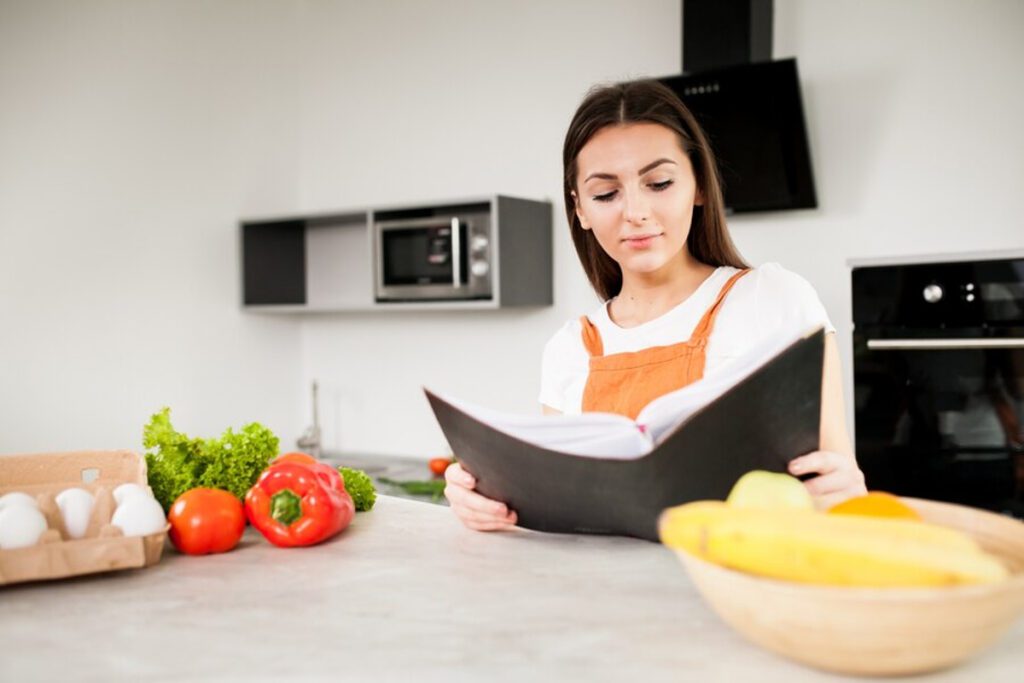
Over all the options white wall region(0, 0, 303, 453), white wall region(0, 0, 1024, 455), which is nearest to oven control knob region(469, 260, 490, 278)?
white wall region(0, 0, 1024, 455)

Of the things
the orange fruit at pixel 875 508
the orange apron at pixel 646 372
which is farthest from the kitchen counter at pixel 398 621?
the orange apron at pixel 646 372

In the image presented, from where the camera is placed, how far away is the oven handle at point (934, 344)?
7.95 ft

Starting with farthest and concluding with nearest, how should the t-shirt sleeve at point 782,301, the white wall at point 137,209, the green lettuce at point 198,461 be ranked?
the white wall at point 137,209
the t-shirt sleeve at point 782,301
the green lettuce at point 198,461

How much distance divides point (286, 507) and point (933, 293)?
1.97 m

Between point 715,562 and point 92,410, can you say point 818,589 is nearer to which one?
point 715,562

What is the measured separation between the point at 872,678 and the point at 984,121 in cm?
250

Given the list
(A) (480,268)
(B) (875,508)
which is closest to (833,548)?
(B) (875,508)

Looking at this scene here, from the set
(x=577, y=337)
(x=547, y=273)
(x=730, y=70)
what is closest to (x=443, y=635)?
(x=577, y=337)

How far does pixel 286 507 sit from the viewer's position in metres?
1.19

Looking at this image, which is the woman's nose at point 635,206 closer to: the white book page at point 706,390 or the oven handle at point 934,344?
the white book page at point 706,390

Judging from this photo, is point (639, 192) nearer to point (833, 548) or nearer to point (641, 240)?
point (641, 240)

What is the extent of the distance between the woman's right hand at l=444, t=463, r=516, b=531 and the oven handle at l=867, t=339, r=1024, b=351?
1.66 m

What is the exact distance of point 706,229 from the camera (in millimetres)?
1742

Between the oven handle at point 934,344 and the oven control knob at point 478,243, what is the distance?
1.36 metres
